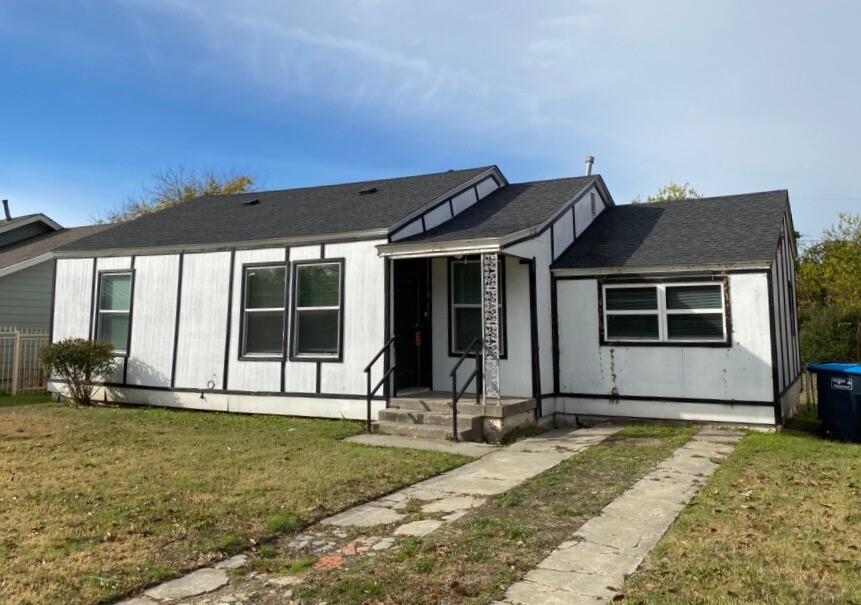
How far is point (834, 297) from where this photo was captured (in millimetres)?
22156

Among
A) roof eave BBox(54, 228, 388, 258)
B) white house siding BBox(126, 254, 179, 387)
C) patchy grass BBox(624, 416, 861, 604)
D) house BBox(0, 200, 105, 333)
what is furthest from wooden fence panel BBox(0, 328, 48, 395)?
patchy grass BBox(624, 416, 861, 604)

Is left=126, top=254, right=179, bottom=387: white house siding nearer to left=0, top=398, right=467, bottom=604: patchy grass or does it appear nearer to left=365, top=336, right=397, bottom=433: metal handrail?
left=0, top=398, right=467, bottom=604: patchy grass

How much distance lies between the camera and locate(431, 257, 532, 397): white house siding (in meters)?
9.96

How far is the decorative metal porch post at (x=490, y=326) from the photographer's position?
8.82 metres

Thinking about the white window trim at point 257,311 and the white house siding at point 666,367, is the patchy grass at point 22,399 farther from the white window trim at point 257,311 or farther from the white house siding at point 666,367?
the white house siding at point 666,367

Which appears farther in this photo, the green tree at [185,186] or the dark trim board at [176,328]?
the green tree at [185,186]

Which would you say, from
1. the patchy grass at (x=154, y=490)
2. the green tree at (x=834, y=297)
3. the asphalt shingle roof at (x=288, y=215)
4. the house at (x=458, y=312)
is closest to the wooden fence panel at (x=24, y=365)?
the house at (x=458, y=312)

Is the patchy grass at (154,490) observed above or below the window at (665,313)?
below

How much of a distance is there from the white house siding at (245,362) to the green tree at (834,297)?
17844 millimetres

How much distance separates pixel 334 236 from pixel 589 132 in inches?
340

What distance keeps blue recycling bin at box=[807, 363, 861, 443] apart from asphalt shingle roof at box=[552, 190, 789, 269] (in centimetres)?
223

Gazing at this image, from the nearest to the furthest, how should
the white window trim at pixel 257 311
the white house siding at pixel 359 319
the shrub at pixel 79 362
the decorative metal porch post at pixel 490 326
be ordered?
1. the decorative metal porch post at pixel 490 326
2. the white house siding at pixel 359 319
3. the white window trim at pixel 257 311
4. the shrub at pixel 79 362

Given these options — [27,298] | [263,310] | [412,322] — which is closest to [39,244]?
[27,298]

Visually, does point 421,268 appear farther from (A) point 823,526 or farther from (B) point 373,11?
(A) point 823,526
